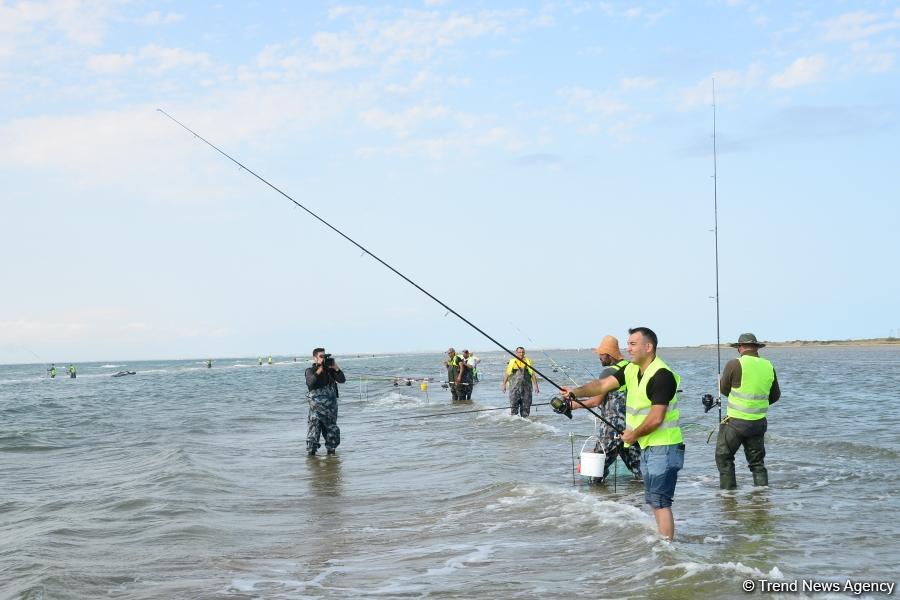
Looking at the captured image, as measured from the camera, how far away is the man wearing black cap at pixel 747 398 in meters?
9.24

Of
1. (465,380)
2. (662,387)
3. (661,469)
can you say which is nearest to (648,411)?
(662,387)

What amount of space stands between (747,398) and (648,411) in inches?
125

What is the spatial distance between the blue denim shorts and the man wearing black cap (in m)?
2.93

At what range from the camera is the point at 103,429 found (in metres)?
22.7

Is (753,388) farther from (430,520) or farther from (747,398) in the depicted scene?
(430,520)

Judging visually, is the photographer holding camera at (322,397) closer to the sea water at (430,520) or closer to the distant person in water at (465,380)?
the sea water at (430,520)

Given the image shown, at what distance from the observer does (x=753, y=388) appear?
9.22m

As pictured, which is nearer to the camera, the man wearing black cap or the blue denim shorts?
the blue denim shorts

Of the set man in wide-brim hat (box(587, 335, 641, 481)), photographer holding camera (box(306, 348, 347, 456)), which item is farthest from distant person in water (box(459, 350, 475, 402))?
man in wide-brim hat (box(587, 335, 641, 481))

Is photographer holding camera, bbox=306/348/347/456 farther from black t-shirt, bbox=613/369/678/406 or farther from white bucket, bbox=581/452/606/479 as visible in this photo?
black t-shirt, bbox=613/369/678/406

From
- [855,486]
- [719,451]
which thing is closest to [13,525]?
[719,451]

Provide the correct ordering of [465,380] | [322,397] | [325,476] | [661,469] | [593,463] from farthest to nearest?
[465,380]
[322,397]
[325,476]
[593,463]
[661,469]

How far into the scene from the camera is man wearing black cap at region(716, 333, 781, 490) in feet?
30.3

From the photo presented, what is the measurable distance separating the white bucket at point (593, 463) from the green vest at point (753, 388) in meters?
1.85
